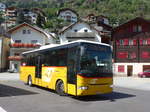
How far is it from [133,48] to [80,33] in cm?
1256

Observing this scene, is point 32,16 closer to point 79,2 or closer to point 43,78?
point 79,2

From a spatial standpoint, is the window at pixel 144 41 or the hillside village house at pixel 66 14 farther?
the hillside village house at pixel 66 14

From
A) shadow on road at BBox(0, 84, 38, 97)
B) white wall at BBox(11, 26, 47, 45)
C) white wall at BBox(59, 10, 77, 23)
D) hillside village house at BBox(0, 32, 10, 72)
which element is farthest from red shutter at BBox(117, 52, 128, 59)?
white wall at BBox(59, 10, 77, 23)

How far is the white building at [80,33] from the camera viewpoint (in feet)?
175

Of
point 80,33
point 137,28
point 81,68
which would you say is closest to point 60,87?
point 81,68

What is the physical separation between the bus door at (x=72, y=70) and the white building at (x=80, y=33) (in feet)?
134

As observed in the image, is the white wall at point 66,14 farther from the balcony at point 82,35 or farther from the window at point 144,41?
the window at point 144,41

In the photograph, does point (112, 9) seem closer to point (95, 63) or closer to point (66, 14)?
point (66, 14)

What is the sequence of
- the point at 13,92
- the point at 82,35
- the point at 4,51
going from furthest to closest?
1. the point at 82,35
2. the point at 4,51
3. the point at 13,92

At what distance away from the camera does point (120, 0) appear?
14538cm

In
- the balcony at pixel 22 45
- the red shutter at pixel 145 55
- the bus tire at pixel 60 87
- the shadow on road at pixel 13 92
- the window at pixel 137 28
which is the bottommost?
the shadow on road at pixel 13 92

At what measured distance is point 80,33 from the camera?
53.3m

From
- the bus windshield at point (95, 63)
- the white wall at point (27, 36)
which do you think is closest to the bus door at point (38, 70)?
the bus windshield at point (95, 63)

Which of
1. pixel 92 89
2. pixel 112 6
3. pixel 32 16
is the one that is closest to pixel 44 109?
pixel 92 89
